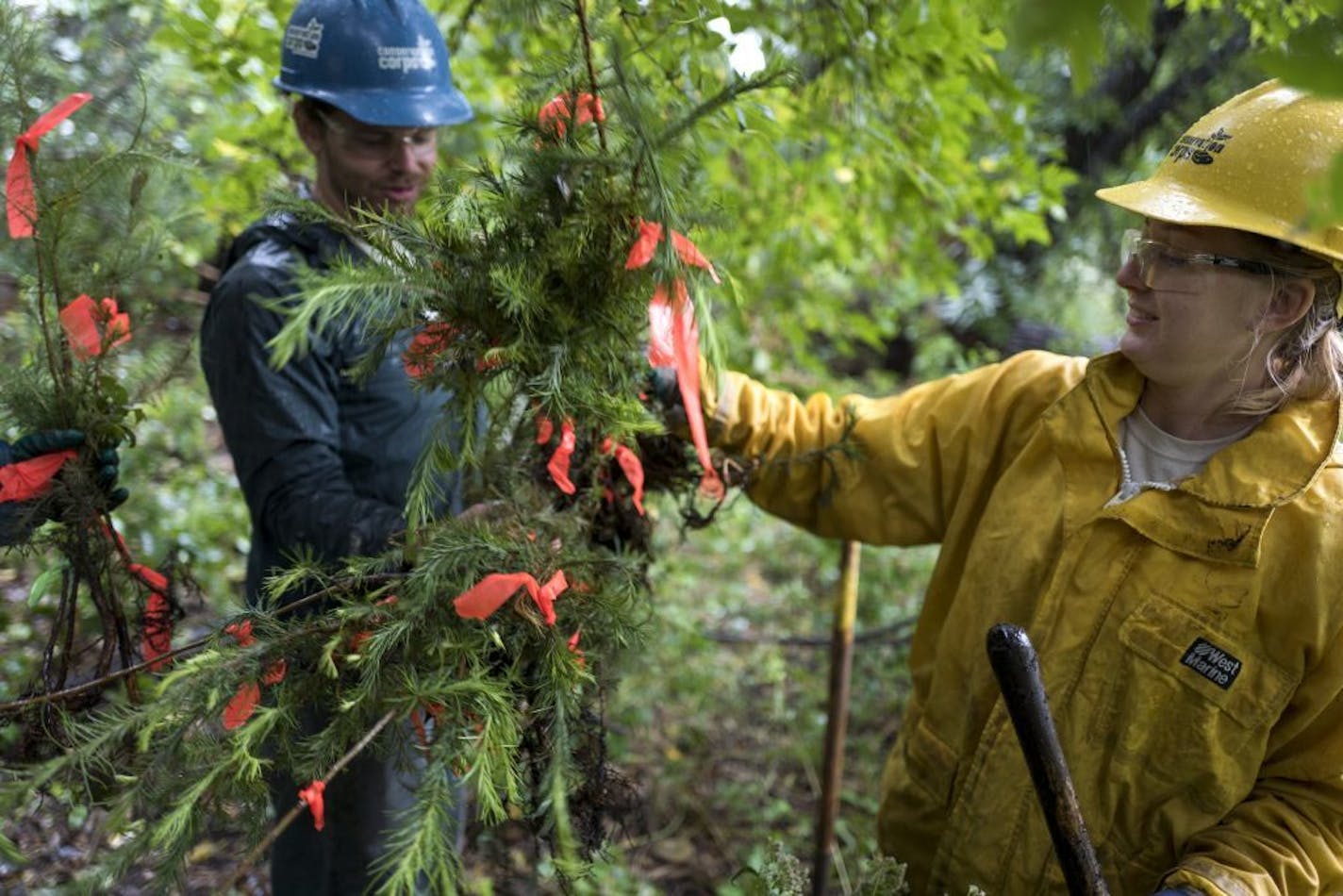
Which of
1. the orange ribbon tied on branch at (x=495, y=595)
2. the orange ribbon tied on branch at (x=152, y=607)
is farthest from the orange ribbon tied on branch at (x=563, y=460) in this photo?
the orange ribbon tied on branch at (x=152, y=607)

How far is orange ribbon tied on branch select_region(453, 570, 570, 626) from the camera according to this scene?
4.02 feet

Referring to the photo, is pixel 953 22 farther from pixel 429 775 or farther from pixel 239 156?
pixel 239 156

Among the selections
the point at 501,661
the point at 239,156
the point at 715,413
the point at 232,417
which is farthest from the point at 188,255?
the point at 501,661

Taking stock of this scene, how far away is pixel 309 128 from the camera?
76.7 inches

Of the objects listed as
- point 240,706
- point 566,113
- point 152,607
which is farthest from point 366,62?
point 240,706

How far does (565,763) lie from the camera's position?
123 centimetres

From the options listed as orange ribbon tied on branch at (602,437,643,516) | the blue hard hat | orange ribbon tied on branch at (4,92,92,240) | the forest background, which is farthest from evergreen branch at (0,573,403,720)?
the blue hard hat

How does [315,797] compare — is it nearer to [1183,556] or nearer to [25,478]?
[25,478]

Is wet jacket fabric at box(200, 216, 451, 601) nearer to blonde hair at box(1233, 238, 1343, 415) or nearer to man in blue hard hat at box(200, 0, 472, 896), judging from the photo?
man in blue hard hat at box(200, 0, 472, 896)

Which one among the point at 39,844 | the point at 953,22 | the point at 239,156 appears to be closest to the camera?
the point at 953,22

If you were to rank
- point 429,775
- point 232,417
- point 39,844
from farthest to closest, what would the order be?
point 39,844
point 232,417
point 429,775

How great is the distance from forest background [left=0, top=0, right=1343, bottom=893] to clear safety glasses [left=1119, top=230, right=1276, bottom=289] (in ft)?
0.99

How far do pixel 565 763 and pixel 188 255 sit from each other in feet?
11.2

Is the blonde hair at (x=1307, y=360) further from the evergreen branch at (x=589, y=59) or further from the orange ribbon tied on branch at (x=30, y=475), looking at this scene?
the orange ribbon tied on branch at (x=30, y=475)
